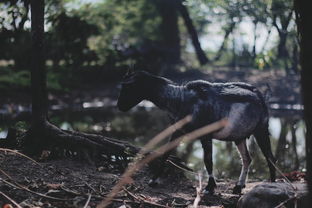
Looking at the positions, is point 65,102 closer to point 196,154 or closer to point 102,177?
point 196,154

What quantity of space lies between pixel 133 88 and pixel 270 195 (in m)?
3.33

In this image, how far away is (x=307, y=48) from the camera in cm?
454

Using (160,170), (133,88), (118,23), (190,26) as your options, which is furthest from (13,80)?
(160,170)

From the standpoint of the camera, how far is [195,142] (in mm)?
17812

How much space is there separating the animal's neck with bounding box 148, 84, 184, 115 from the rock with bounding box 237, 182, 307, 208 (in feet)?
7.63

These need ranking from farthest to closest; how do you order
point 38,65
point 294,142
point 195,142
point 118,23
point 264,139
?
point 118,23 → point 195,142 → point 294,142 → point 38,65 → point 264,139

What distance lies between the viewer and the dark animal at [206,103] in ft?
27.7

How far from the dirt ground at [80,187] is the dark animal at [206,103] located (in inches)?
20.8

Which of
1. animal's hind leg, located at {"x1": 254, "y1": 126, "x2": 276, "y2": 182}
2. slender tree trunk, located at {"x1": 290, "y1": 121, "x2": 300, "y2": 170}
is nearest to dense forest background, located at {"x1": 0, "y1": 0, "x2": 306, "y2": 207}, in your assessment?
slender tree trunk, located at {"x1": 290, "y1": 121, "x2": 300, "y2": 170}

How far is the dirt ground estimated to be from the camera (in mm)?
6539

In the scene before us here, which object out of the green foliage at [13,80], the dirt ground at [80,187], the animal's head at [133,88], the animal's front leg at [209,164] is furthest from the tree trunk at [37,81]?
the green foliage at [13,80]

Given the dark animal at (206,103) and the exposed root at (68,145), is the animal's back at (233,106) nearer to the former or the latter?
the dark animal at (206,103)

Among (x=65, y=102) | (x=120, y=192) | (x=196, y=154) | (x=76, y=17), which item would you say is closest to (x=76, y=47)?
(x=76, y=17)

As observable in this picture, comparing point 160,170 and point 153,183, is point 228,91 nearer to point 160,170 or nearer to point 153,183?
point 160,170
